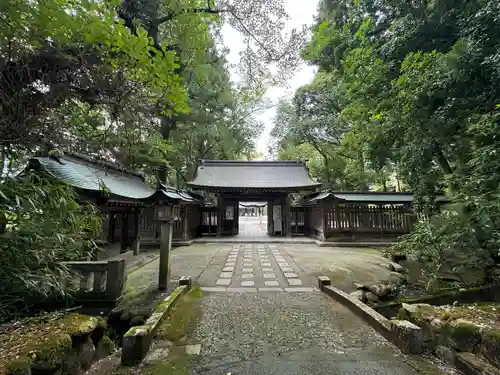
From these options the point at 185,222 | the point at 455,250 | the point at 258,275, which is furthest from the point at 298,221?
the point at 455,250

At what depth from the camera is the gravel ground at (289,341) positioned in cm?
235

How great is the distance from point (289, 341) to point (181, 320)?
1.60m

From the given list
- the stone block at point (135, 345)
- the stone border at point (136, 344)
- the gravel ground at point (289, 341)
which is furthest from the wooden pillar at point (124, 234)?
the stone block at point (135, 345)

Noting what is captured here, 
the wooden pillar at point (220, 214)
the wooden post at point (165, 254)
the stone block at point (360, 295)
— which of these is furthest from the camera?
the wooden pillar at point (220, 214)

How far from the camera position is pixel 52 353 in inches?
78.5

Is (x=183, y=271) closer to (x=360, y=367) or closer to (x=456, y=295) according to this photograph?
(x=360, y=367)

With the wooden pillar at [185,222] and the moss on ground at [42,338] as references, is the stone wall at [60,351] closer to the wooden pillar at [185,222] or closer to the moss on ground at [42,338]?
the moss on ground at [42,338]

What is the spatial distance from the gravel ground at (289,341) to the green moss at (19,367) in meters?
1.29

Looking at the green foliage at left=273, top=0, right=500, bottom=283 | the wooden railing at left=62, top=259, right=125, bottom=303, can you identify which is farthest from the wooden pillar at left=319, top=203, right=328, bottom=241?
the wooden railing at left=62, top=259, right=125, bottom=303

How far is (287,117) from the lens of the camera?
65.9 ft

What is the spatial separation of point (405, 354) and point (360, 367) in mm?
631

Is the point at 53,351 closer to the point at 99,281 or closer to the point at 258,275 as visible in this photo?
the point at 99,281

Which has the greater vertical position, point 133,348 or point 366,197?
point 366,197

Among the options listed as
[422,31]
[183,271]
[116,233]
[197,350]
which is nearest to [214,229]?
[116,233]
